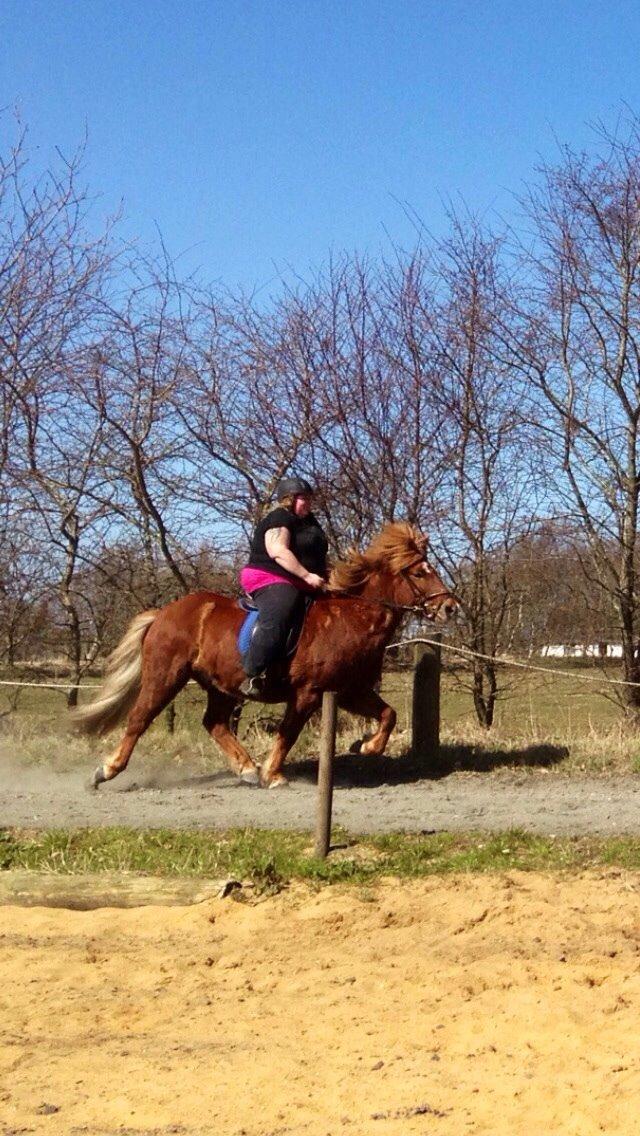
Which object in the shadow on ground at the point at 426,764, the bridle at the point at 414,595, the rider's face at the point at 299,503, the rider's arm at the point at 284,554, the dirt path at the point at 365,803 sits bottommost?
the dirt path at the point at 365,803

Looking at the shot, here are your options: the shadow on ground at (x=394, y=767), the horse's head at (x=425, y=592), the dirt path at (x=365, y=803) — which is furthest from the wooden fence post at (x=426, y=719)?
the horse's head at (x=425, y=592)

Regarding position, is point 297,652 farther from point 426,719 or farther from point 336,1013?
point 336,1013

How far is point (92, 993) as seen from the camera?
Answer: 6.54 meters

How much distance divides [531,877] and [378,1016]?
6.23 feet

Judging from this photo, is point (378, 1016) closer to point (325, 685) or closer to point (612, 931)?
point (612, 931)

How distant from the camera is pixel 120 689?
37.3 ft

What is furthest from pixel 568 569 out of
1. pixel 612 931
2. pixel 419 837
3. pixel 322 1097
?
pixel 322 1097

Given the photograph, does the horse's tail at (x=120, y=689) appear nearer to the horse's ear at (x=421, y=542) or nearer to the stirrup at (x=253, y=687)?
the stirrup at (x=253, y=687)

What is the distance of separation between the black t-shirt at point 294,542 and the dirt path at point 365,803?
1.84m

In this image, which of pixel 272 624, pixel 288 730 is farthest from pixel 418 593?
pixel 288 730

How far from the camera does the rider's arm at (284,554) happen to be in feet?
34.3

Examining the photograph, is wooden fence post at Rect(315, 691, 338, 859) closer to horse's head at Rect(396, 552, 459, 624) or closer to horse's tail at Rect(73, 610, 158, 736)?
horse's head at Rect(396, 552, 459, 624)

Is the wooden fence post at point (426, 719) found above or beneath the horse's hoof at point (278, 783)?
above

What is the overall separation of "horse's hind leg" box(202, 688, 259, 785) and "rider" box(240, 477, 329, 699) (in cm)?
66
